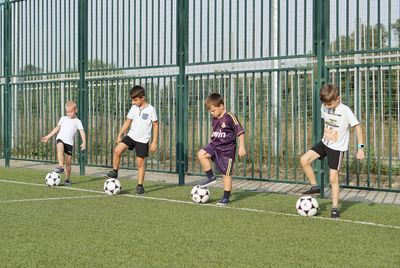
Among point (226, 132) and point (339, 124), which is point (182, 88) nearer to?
point (226, 132)

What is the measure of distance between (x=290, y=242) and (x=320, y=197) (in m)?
3.81

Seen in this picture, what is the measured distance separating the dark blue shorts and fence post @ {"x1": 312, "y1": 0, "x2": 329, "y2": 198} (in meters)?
1.46

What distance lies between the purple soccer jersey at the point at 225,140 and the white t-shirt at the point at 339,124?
1.38 meters

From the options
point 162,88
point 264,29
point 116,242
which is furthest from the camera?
point 162,88

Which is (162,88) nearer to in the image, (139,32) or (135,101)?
(139,32)

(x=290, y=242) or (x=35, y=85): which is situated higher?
(x=35, y=85)

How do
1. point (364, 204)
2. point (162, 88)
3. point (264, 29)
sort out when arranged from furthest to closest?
1. point (162, 88)
2. point (264, 29)
3. point (364, 204)

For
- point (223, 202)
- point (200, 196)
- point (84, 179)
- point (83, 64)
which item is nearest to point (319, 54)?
point (223, 202)

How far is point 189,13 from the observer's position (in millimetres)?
11625

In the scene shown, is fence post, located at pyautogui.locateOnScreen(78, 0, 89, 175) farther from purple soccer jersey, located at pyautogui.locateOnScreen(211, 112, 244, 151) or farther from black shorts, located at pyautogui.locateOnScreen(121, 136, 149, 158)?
Answer: purple soccer jersey, located at pyautogui.locateOnScreen(211, 112, 244, 151)

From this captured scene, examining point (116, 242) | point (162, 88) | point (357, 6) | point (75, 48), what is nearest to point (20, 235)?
point (116, 242)

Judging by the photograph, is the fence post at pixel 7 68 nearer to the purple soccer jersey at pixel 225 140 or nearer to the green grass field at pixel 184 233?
the green grass field at pixel 184 233

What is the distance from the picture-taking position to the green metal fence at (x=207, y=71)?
9.60m

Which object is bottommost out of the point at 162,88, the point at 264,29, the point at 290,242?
the point at 290,242
